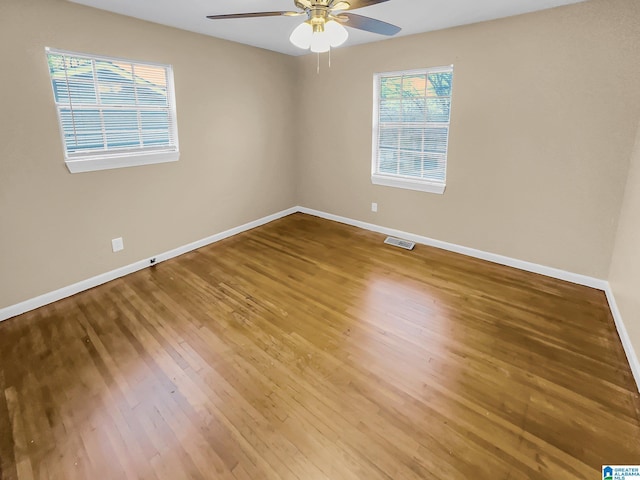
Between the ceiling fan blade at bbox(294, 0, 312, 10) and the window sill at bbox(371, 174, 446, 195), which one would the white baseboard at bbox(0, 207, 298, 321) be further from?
the ceiling fan blade at bbox(294, 0, 312, 10)

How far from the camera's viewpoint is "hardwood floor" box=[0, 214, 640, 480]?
1595 millimetres

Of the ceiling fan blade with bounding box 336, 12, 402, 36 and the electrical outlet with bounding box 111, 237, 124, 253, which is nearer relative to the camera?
the ceiling fan blade with bounding box 336, 12, 402, 36

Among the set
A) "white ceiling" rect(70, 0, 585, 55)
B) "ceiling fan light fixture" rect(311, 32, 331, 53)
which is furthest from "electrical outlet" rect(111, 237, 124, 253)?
"ceiling fan light fixture" rect(311, 32, 331, 53)

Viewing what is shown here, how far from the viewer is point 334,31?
1.96 meters

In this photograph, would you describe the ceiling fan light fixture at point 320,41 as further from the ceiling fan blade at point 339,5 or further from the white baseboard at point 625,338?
the white baseboard at point 625,338

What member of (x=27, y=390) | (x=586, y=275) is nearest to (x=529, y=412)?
(x=586, y=275)

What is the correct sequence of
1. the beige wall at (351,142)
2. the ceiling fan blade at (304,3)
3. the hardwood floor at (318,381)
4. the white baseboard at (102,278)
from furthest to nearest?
the white baseboard at (102,278) < the beige wall at (351,142) < the ceiling fan blade at (304,3) < the hardwood floor at (318,381)

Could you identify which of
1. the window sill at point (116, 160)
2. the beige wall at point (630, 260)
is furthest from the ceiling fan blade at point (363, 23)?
the window sill at point (116, 160)

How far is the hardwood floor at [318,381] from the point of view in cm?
159

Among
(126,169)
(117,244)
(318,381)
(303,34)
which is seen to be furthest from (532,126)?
(117,244)

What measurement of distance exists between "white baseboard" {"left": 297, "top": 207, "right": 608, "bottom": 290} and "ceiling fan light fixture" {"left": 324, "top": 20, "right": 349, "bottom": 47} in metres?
2.73

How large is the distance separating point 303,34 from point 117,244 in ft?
8.69

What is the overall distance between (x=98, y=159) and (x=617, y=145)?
4.48 m

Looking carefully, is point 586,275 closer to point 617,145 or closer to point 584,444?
point 617,145
